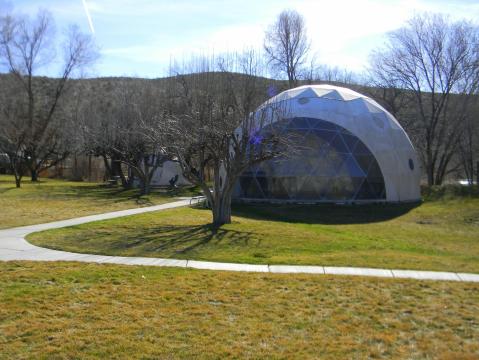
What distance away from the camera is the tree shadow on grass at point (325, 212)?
62.5 ft

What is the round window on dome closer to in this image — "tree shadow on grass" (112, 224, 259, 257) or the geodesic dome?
the geodesic dome

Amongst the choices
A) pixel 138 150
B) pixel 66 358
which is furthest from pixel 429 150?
pixel 66 358

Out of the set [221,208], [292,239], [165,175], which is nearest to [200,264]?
[292,239]

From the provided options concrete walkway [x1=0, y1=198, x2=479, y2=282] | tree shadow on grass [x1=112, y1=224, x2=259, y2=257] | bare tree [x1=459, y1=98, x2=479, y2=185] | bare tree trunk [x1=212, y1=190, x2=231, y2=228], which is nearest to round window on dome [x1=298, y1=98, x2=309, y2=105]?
bare tree trunk [x1=212, y1=190, x2=231, y2=228]

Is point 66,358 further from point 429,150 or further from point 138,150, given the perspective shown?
point 429,150

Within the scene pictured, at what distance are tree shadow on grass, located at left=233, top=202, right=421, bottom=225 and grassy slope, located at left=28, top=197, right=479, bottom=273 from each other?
5 centimetres

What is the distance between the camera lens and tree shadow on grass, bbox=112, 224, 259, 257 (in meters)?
11.0

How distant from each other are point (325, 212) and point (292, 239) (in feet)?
28.2

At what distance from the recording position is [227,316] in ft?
20.7

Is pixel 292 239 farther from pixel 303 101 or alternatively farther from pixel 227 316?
pixel 303 101

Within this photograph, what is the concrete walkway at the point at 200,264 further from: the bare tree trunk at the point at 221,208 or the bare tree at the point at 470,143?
the bare tree at the point at 470,143

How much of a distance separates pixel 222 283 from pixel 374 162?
17212 millimetres

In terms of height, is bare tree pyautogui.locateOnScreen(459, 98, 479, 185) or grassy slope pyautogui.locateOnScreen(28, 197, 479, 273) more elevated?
bare tree pyautogui.locateOnScreen(459, 98, 479, 185)

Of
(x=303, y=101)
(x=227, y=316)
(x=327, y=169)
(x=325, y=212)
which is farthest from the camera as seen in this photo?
(x=303, y=101)
